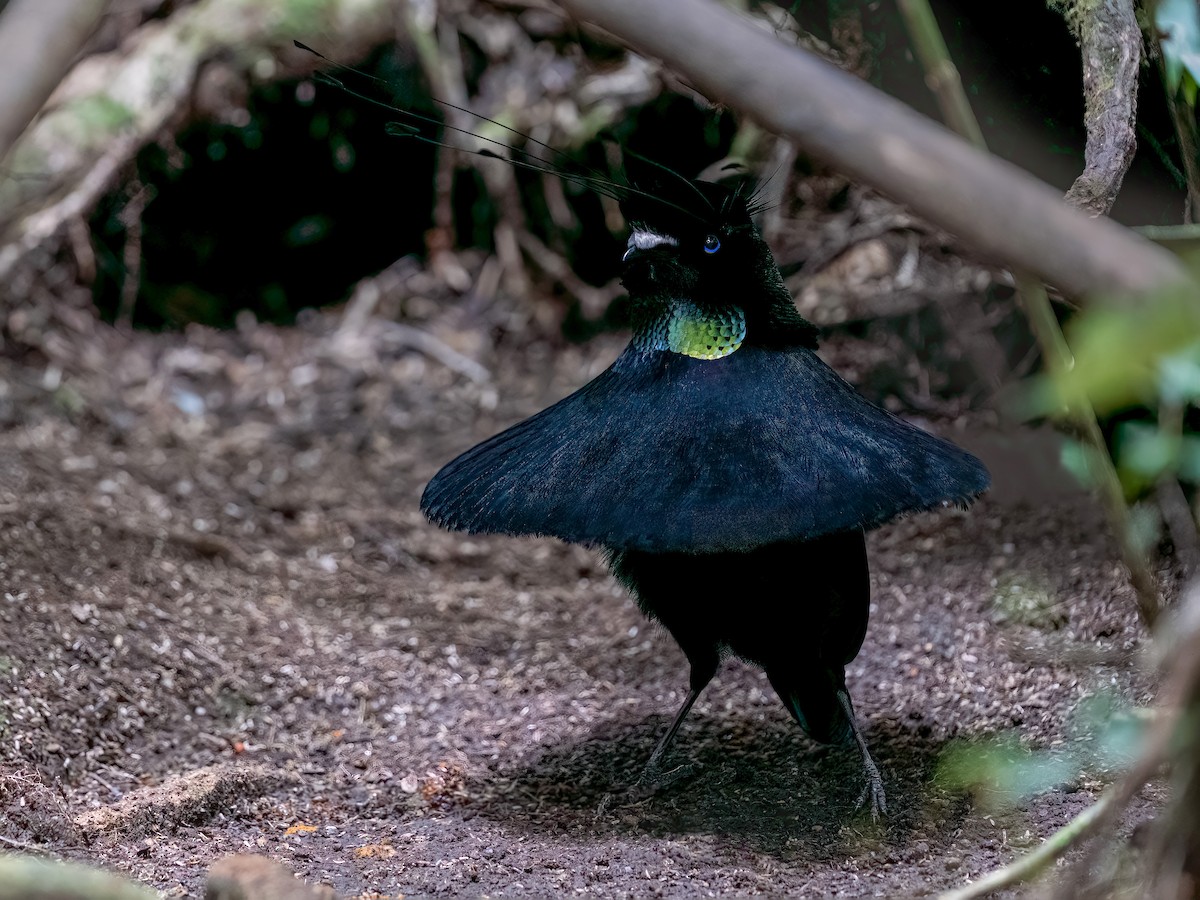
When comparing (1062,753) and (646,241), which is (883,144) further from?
(1062,753)

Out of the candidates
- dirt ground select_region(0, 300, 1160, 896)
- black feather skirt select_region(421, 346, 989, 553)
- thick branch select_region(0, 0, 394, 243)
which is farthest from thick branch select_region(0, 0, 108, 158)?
thick branch select_region(0, 0, 394, 243)

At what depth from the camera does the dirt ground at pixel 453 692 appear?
246 cm

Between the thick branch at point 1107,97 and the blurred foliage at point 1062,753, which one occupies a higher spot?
the thick branch at point 1107,97

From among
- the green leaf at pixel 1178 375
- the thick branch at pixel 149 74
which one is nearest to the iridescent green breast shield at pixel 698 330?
the green leaf at pixel 1178 375

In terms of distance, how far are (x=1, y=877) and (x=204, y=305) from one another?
522cm

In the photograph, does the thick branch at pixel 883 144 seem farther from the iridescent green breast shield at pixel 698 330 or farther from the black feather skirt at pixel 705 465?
the iridescent green breast shield at pixel 698 330

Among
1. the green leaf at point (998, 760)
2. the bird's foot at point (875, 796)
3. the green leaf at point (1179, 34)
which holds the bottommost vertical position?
the bird's foot at point (875, 796)

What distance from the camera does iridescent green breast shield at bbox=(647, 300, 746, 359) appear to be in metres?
2.75

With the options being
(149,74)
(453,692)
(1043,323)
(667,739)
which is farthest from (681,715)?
(149,74)

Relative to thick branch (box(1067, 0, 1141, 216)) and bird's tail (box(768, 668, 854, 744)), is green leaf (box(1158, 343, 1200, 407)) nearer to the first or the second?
thick branch (box(1067, 0, 1141, 216))

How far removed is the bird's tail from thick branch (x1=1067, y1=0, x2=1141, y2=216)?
3.65 feet

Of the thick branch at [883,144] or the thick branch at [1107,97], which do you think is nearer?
the thick branch at [883,144]

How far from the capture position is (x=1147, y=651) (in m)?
2.26

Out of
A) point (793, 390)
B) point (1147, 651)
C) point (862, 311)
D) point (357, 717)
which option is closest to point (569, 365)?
point (862, 311)
